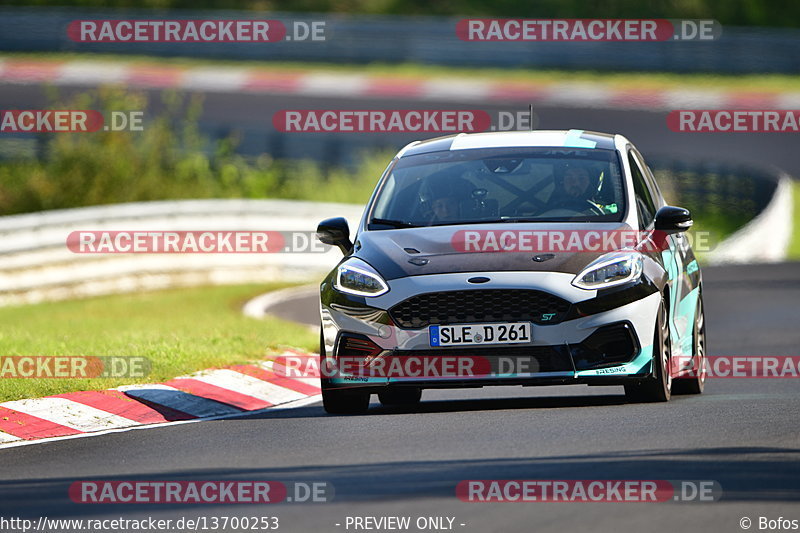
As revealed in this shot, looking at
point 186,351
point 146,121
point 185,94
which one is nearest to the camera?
point 186,351

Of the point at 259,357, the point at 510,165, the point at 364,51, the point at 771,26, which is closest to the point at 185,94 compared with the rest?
the point at 364,51

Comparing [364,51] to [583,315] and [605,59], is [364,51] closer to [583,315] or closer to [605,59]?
[605,59]

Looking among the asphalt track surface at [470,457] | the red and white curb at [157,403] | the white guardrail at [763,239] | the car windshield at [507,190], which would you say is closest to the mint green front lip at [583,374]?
the asphalt track surface at [470,457]

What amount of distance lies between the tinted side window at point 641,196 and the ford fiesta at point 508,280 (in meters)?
0.02

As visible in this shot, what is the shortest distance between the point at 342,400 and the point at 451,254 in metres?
1.24

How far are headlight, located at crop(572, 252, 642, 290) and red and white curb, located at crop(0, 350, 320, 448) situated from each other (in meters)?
2.85

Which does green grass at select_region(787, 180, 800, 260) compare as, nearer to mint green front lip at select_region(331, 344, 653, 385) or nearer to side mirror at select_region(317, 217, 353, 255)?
side mirror at select_region(317, 217, 353, 255)

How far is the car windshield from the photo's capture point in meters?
10.9

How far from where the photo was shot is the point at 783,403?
10469mm

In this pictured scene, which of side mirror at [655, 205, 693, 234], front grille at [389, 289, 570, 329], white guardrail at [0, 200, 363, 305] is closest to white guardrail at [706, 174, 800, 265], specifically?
white guardrail at [0, 200, 363, 305]

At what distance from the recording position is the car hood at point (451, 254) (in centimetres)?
1003

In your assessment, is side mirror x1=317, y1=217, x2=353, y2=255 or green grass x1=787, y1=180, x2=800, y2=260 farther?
green grass x1=787, y1=180, x2=800, y2=260

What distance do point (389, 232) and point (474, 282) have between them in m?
1.07

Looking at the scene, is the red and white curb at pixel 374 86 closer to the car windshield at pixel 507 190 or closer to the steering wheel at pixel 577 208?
the car windshield at pixel 507 190
